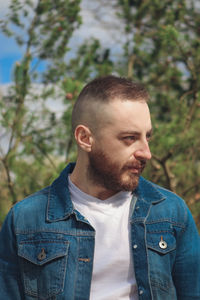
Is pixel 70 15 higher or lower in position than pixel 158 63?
higher

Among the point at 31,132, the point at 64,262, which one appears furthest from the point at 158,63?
the point at 64,262

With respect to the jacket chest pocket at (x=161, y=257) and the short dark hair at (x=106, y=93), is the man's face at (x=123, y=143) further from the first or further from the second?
the jacket chest pocket at (x=161, y=257)

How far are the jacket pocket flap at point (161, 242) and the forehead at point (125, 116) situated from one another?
45cm

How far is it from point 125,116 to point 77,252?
1.94 ft

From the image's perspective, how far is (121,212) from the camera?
170 cm

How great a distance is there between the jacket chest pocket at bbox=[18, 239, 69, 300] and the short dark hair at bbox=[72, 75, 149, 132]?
545 millimetres

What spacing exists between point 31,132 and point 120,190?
2.33 meters

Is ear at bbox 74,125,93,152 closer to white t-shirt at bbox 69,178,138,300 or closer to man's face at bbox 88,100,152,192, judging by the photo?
man's face at bbox 88,100,152,192

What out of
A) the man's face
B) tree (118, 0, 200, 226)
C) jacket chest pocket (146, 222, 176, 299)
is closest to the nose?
the man's face

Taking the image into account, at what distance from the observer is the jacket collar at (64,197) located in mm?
1693

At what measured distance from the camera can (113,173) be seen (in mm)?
1626

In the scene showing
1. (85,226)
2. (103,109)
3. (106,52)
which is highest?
(103,109)

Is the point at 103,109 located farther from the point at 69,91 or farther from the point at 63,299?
the point at 69,91

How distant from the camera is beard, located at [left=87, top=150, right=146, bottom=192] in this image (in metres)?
1.61
